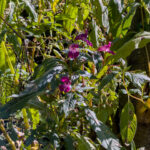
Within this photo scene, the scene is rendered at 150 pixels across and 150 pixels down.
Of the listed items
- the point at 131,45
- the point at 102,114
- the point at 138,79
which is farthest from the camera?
the point at 102,114

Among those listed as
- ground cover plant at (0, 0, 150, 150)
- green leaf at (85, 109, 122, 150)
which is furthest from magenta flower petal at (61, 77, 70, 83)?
green leaf at (85, 109, 122, 150)

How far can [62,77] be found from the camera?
0.56 meters

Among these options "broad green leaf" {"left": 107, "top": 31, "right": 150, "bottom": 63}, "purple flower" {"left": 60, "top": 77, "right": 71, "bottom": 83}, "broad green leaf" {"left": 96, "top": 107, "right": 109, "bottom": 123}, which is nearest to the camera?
"broad green leaf" {"left": 107, "top": 31, "right": 150, "bottom": 63}

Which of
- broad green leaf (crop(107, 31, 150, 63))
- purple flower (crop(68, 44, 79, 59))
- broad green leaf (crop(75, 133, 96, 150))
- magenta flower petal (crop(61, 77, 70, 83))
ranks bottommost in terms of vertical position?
broad green leaf (crop(75, 133, 96, 150))

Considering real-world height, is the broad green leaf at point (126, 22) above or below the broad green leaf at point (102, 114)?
above

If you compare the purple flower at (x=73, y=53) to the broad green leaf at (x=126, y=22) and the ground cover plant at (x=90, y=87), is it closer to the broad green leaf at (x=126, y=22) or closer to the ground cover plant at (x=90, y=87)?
the ground cover plant at (x=90, y=87)

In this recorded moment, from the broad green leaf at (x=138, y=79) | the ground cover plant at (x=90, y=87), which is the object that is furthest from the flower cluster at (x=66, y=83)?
the broad green leaf at (x=138, y=79)

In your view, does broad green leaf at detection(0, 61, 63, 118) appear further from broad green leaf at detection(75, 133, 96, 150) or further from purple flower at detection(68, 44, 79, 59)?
broad green leaf at detection(75, 133, 96, 150)

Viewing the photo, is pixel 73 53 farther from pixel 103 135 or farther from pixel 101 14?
pixel 103 135

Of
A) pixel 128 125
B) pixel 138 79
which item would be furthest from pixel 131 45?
pixel 128 125

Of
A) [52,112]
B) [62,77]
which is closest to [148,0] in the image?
[62,77]

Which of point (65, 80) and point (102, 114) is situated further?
point (102, 114)

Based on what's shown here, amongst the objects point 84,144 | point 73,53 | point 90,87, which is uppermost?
point 73,53

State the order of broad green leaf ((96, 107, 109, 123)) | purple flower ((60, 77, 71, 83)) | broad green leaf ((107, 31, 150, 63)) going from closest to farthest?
broad green leaf ((107, 31, 150, 63))
purple flower ((60, 77, 71, 83))
broad green leaf ((96, 107, 109, 123))
